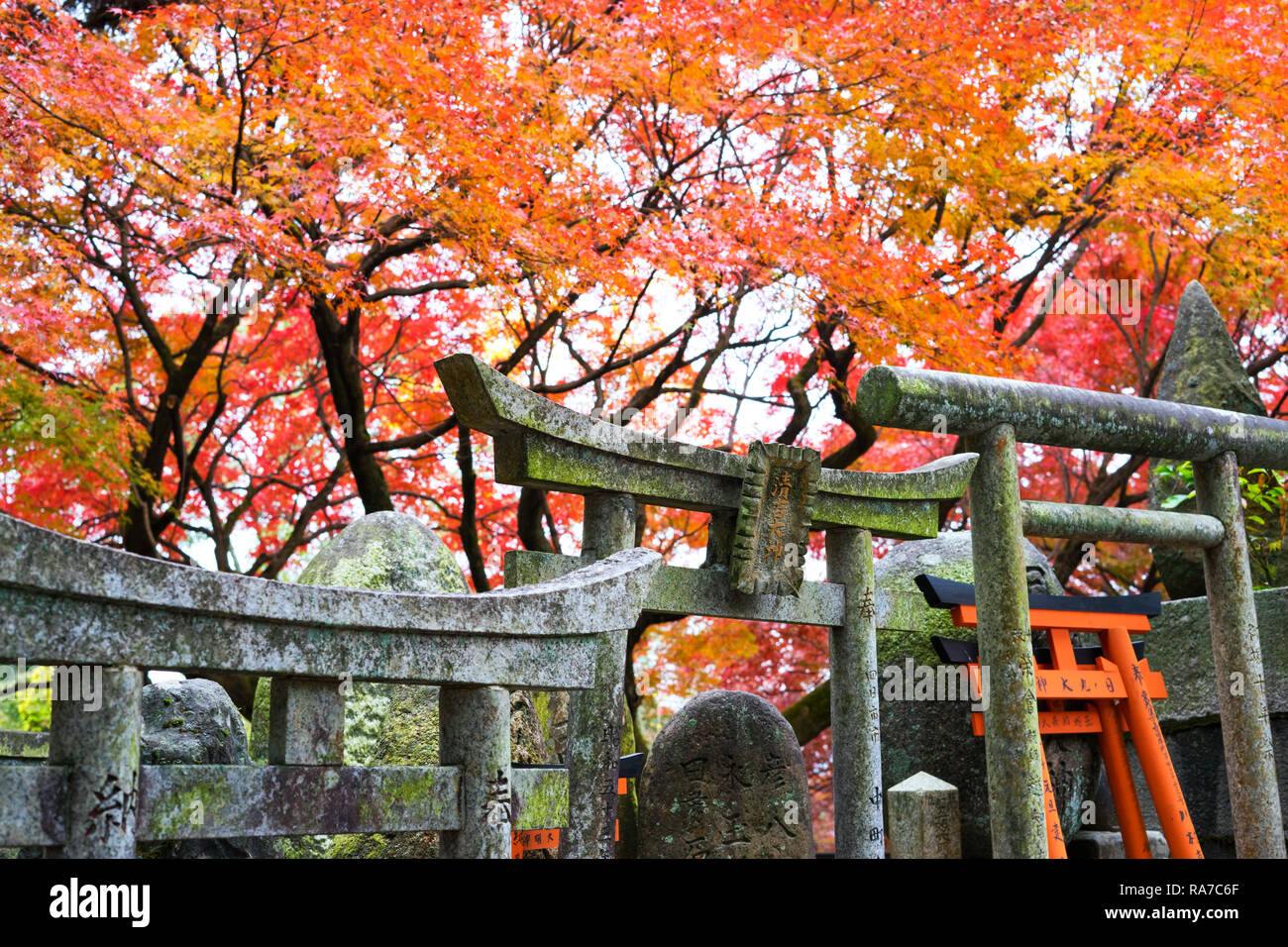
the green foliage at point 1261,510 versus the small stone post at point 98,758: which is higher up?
the green foliage at point 1261,510

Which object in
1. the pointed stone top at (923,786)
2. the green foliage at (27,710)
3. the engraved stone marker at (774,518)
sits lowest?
the pointed stone top at (923,786)

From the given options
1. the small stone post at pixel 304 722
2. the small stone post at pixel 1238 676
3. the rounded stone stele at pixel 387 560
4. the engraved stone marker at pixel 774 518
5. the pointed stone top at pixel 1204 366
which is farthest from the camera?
the pointed stone top at pixel 1204 366

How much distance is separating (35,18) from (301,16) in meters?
2.04

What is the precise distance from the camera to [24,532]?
2.55 meters

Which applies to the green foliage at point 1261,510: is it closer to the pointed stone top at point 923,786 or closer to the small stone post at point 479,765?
the pointed stone top at point 923,786

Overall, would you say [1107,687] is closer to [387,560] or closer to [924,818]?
[924,818]

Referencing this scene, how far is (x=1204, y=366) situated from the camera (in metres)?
9.12

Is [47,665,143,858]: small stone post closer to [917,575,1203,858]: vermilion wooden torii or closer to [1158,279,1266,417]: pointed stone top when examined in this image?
[917,575,1203,858]: vermilion wooden torii

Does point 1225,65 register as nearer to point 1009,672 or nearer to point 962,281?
point 962,281

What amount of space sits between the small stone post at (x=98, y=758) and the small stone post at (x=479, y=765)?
3.40ft

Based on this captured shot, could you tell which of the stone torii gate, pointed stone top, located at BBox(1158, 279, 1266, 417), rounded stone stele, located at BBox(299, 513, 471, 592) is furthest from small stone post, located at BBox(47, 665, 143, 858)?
pointed stone top, located at BBox(1158, 279, 1266, 417)

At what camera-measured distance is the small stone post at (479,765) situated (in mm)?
3541

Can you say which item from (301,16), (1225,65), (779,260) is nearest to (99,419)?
(301,16)

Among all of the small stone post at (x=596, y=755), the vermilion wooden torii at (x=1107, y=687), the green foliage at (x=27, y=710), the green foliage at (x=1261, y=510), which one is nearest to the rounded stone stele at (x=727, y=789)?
the vermilion wooden torii at (x=1107, y=687)
